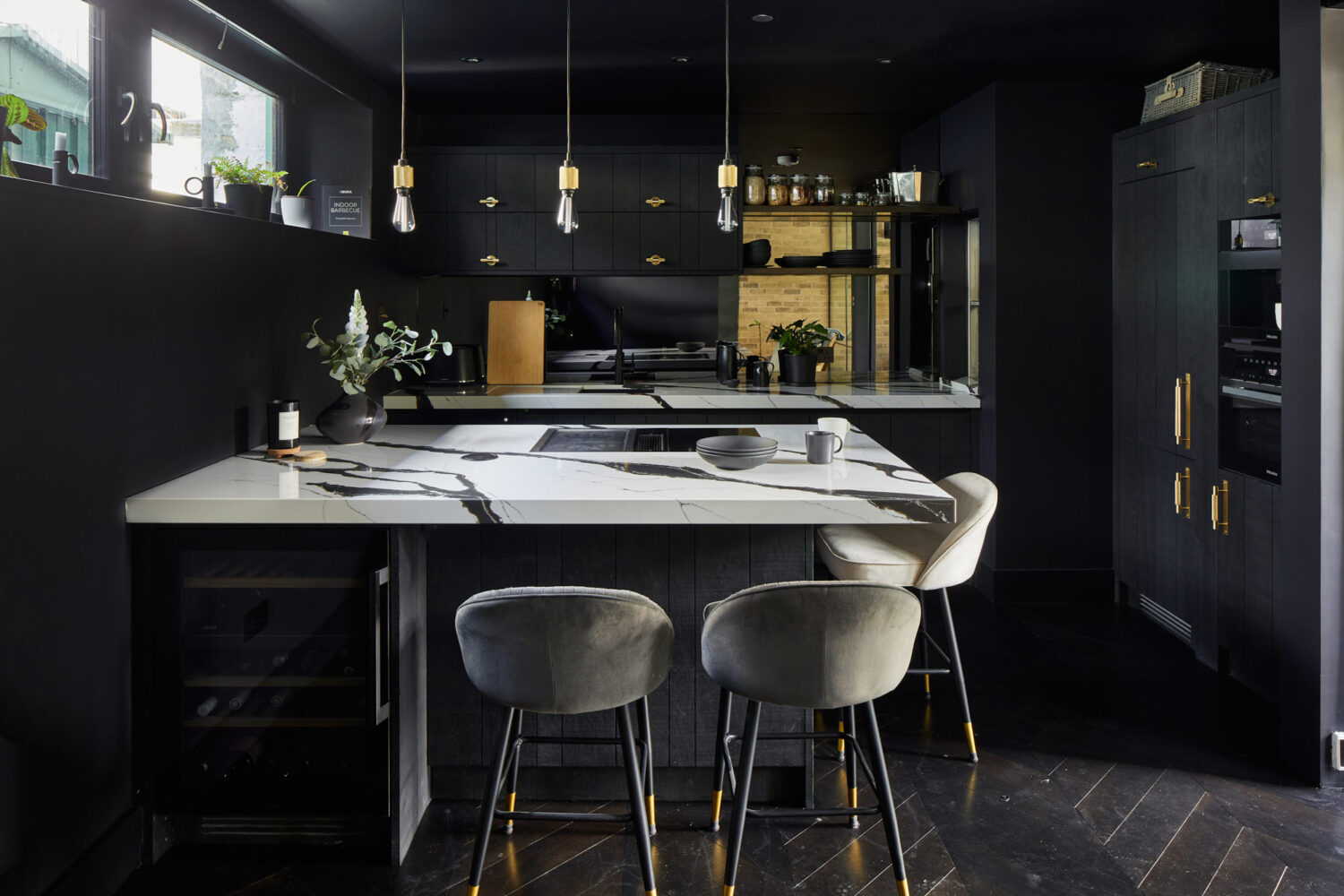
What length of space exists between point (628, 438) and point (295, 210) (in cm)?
177

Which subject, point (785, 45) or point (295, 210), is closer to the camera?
point (295, 210)

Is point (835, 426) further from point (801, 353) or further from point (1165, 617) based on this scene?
point (801, 353)

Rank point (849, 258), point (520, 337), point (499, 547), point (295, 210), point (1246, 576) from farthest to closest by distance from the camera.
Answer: point (520, 337) < point (849, 258) < point (295, 210) < point (1246, 576) < point (499, 547)

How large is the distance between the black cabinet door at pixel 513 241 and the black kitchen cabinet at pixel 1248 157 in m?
3.43

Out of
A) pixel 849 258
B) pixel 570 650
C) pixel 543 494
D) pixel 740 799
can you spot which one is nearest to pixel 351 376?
pixel 543 494

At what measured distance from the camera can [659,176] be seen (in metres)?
5.95

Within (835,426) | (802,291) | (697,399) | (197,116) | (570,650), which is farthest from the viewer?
(802,291)

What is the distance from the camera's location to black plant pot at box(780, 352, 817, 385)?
236 inches

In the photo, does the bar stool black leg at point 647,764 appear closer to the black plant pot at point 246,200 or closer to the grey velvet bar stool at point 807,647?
the grey velvet bar stool at point 807,647

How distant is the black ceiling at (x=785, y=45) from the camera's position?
4.10 metres

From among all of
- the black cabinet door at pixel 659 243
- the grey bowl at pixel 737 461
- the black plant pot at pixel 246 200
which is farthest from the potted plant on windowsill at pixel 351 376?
the black cabinet door at pixel 659 243

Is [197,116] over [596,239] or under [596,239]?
over

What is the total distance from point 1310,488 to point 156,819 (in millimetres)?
3419

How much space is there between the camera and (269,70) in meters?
4.48
